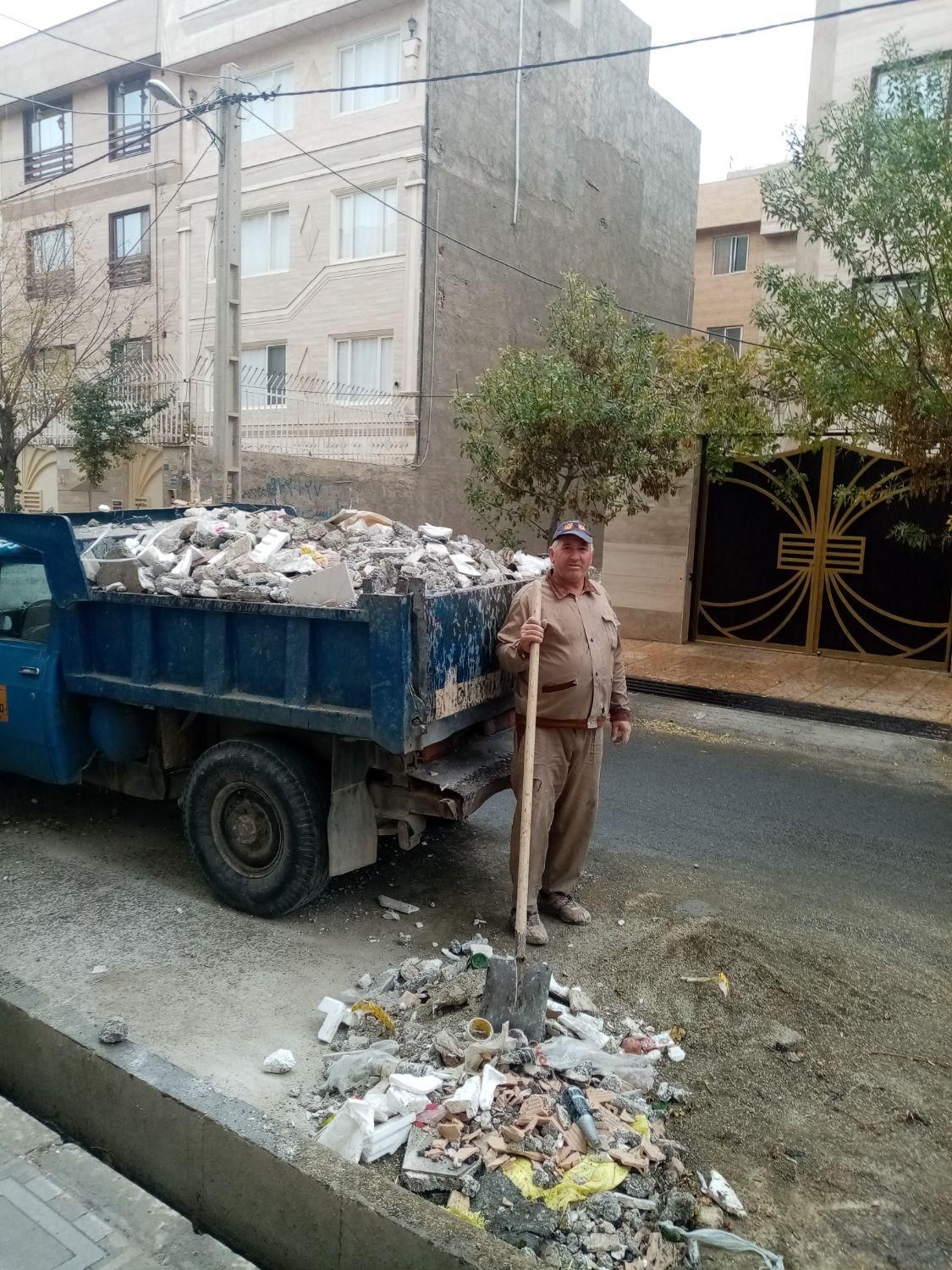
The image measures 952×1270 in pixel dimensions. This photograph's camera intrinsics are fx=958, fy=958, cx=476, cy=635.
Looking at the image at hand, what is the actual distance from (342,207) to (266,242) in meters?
1.98

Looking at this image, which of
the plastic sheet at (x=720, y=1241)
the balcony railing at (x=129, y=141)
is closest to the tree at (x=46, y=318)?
the balcony railing at (x=129, y=141)

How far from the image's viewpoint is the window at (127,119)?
2052cm

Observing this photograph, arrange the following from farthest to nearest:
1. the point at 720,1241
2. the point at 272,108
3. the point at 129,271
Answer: the point at 129,271 < the point at 272,108 < the point at 720,1241

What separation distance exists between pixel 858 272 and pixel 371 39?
1245cm

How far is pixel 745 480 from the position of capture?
1369cm

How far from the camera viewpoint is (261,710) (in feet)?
15.1

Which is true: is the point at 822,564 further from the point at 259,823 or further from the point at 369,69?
the point at 369,69

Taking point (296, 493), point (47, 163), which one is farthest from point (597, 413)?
point (47, 163)

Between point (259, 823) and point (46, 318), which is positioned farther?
point (46, 318)

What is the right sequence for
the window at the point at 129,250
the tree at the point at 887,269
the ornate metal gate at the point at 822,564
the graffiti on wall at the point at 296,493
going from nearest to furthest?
the tree at the point at 887,269 < the ornate metal gate at the point at 822,564 < the graffiti on wall at the point at 296,493 < the window at the point at 129,250

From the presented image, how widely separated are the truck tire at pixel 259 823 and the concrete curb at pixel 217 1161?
4.45ft

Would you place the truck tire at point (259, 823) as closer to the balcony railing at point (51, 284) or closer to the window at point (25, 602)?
the window at point (25, 602)

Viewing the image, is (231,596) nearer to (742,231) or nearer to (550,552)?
(550,552)

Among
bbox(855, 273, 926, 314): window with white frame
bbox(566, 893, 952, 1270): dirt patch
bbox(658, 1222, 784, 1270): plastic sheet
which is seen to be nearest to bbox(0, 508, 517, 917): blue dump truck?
bbox(566, 893, 952, 1270): dirt patch
